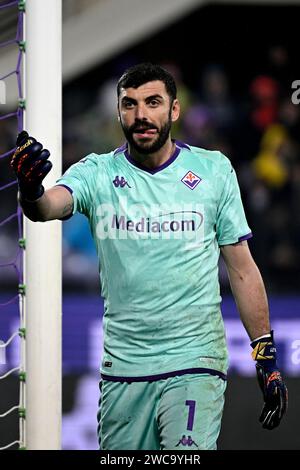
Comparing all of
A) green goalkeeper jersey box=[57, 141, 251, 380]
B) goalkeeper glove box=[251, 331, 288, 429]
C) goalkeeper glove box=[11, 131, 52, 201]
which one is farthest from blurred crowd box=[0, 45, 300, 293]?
goalkeeper glove box=[11, 131, 52, 201]

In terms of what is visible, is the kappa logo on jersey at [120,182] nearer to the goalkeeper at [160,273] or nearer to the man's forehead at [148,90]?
the goalkeeper at [160,273]

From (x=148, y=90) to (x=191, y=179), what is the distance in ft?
1.26

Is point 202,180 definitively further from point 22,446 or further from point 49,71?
point 22,446

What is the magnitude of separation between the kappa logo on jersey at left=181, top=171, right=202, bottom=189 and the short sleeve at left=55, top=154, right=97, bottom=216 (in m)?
0.35

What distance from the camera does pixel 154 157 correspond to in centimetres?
446

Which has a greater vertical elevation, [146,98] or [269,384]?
[146,98]

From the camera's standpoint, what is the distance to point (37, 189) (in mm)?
3943

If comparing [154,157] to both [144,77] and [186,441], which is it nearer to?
[144,77]

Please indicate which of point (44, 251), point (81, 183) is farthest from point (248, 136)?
point (81, 183)

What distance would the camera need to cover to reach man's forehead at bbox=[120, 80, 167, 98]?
14.4 ft

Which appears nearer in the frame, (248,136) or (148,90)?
(148,90)

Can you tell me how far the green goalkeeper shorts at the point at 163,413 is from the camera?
4.25 metres

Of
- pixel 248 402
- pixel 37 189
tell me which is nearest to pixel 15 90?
pixel 248 402

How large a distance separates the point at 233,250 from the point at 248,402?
3.60m
